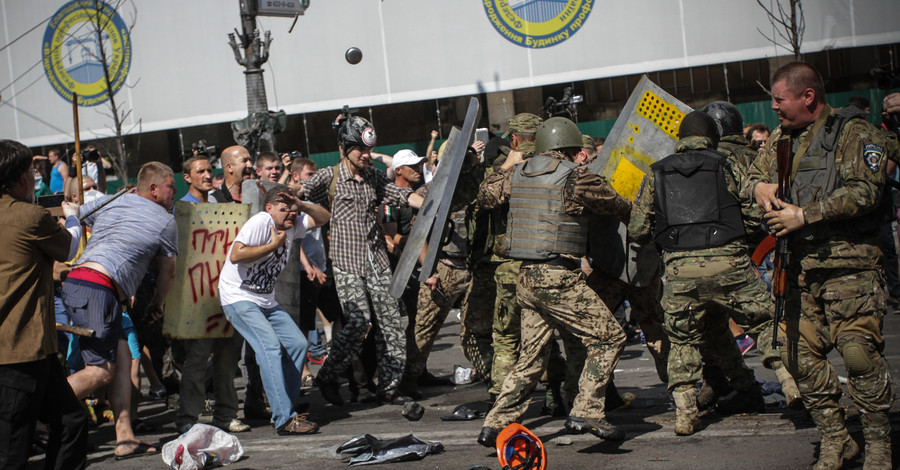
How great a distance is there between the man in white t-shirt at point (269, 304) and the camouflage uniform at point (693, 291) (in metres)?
2.42

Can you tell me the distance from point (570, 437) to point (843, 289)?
6.17ft

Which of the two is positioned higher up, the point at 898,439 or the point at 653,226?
the point at 653,226

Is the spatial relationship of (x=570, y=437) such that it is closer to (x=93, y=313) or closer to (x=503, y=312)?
(x=503, y=312)

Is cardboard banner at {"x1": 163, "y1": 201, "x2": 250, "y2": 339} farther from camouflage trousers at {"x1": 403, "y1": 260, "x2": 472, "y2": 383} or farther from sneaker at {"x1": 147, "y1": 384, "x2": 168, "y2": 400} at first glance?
sneaker at {"x1": 147, "y1": 384, "x2": 168, "y2": 400}

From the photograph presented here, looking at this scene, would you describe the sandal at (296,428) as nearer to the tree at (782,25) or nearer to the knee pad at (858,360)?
the knee pad at (858,360)

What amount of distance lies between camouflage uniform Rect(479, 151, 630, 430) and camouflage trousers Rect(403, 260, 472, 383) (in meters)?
1.51

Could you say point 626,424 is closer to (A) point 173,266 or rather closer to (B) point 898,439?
(B) point 898,439

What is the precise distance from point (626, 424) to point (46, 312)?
3.47m

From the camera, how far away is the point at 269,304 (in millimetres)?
6391

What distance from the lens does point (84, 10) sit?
1955 centimetres

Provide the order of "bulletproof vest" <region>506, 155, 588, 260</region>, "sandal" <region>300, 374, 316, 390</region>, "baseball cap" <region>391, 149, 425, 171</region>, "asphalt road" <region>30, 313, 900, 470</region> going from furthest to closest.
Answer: "sandal" <region>300, 374, 316, 390</region> < "baseball cap" <region>391, 149, 425, 171</region> < "bulletproof vest" <region>506, 155, 588, 260</region> < "asphalt road" <region>30, 313, 900, 470</region>

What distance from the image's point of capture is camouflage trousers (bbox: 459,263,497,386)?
6615 millimetres

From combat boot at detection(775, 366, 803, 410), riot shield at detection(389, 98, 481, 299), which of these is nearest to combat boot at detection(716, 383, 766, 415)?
combat boot at detection(775, 366, 803, 410)

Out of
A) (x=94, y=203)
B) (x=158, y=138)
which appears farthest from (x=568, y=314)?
(x=158, y=138)
